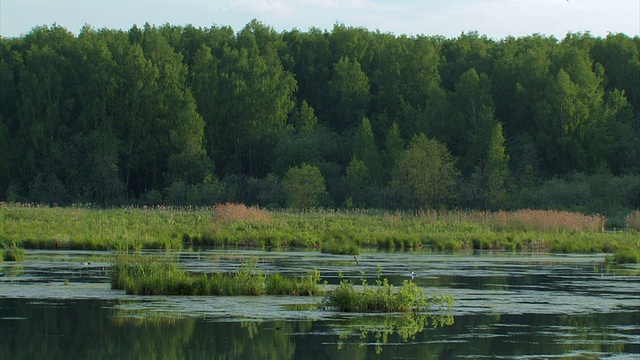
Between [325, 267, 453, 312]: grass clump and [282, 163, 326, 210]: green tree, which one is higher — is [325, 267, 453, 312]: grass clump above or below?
below

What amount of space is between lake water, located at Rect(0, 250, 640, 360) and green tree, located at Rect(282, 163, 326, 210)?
5417cm

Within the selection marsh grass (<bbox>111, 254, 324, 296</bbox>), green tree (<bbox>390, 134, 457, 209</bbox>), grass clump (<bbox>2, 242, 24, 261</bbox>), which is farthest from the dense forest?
marsh grass (<bbox>111, 254, 324, 296</bbox>)

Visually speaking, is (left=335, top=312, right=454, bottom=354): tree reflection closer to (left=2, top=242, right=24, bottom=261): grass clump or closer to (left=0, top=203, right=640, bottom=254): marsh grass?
(left=2, top=242, right=24, bottom=261): grass clump

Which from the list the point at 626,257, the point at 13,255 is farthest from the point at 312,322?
the point at 626,257

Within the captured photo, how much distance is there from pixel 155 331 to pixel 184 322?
47.2 inches

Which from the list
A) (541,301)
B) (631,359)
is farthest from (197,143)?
(631,359)

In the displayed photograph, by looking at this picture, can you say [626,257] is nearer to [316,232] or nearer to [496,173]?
[316,232]

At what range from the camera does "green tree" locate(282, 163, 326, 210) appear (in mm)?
86562

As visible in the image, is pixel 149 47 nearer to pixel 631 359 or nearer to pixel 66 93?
pixel 66 93

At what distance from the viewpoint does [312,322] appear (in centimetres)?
2069

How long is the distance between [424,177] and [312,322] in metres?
63.9

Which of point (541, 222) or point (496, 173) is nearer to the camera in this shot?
point (541, 222)

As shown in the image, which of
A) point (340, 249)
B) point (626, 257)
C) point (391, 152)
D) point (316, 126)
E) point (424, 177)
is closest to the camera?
point (626, 257)

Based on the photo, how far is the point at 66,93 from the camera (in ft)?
340
